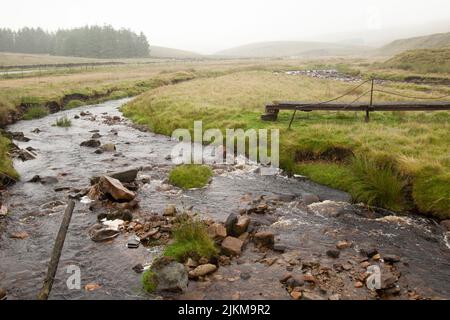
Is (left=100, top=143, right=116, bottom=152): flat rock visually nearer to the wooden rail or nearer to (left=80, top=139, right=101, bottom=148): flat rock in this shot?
(left=80, top=139, right=101, bottom=148): flat rock

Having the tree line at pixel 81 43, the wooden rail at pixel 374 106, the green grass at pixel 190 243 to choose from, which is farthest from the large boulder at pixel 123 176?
the tree line at pixel 81 43

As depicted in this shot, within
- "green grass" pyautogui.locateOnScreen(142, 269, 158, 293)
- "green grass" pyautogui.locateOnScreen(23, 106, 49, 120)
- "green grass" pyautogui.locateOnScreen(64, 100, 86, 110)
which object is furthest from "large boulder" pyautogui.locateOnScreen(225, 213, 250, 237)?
"green grass" pyautogui.locateOnScreen(64, 100, 86, 110)

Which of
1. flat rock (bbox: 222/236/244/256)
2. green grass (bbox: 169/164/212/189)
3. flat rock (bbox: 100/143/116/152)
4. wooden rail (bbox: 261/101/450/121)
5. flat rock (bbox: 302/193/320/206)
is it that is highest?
wooden rail (bbox: 261/101/450/121)

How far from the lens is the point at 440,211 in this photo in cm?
1228

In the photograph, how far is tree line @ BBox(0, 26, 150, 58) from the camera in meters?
162

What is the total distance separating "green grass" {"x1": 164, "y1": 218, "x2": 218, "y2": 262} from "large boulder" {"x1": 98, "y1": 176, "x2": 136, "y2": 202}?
137 inches

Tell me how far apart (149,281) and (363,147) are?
38.0 ft

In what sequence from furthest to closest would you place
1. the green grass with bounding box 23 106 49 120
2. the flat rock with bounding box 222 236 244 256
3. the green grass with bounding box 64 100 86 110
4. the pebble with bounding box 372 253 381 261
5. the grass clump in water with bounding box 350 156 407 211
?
the green grass with bounding box 64 100 86 110 → the green grass with bounding box 23 106 49 120 → the grass clump in water with bounding box 350 156 407 211 → the flat rock with bounding box 222 236 244 256 → the pebble with bounding box 372 253 381 261

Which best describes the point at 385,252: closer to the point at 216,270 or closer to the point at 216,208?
the point at 216,270

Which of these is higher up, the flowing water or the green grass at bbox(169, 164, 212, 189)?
the green grass at bbox(169, 164, 212, 189)

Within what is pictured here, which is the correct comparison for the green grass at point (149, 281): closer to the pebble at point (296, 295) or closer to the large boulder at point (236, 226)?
the large boulder at point (236, 226)

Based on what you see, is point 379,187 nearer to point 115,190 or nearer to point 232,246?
point 232,246

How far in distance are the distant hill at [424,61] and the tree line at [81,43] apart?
126m
